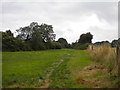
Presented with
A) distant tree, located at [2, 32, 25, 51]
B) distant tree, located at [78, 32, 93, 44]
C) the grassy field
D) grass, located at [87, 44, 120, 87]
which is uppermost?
distant tree, located at [78, 32, 93, 44]

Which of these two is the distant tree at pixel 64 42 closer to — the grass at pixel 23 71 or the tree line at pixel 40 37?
the tree line at pixel 40 37

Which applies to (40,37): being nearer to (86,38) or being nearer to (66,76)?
(86,38)

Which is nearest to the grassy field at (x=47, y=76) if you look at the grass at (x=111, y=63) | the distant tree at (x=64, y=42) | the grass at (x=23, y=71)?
the grass at (x=23, y=71)

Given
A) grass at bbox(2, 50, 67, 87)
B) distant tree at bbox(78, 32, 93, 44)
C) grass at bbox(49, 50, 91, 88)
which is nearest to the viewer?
grass at bbox(49, 50, 91, 88)

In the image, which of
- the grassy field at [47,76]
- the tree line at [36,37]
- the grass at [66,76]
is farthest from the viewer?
the tree line at [36,37]

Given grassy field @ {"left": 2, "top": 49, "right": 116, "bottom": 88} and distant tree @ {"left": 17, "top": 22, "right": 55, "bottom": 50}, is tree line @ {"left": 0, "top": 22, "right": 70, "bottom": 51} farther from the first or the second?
grassy field @ {"left": 2, "top": 49, "right": 116, "bottom": 88}

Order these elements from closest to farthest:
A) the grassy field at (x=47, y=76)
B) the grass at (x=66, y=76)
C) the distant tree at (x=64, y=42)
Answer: the grass at (x=66, y=76) < the grassy field at (x=47, y=76) < the distant tree at (x=64, y=42)

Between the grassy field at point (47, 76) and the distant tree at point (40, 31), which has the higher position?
the distant tree at point (40, 31)

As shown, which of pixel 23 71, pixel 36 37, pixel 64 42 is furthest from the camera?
pixel 64 42

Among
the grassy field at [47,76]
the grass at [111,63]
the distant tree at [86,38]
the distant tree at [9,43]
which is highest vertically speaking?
the distant tree at [86,38]

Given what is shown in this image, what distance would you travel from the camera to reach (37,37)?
55969mm

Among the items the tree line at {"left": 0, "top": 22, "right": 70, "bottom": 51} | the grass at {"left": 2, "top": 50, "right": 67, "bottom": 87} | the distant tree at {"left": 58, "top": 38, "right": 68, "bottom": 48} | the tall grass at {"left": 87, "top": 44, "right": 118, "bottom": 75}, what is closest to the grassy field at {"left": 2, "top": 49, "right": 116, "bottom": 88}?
the grass at {"left": 2, "top": 50, "right": 67, "bottom": 87}

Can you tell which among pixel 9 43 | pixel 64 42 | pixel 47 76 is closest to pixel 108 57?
pixel 47 76

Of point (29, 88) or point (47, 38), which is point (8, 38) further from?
point (29, 88)
